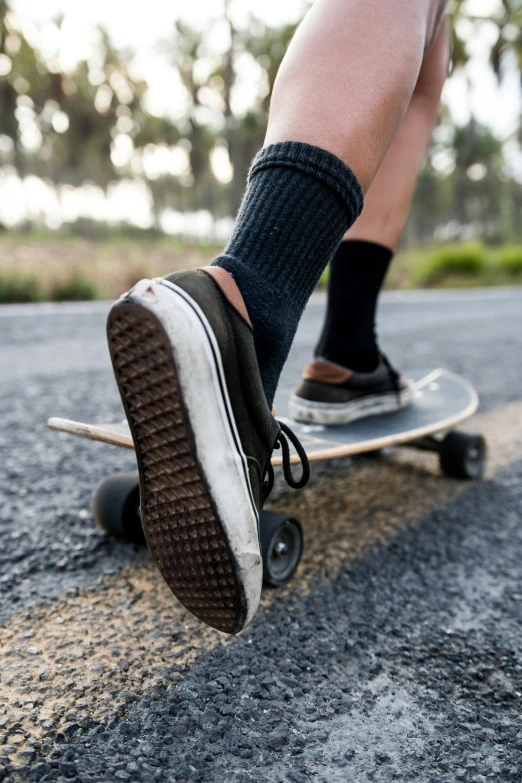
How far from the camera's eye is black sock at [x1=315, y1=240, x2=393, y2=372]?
1.58 m

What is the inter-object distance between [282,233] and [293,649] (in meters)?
0.64

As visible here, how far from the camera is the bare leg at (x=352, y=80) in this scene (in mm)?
943

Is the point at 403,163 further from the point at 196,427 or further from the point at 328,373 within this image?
the point at 196,427

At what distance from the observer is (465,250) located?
1427cm

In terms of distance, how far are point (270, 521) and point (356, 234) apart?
32.0 inches

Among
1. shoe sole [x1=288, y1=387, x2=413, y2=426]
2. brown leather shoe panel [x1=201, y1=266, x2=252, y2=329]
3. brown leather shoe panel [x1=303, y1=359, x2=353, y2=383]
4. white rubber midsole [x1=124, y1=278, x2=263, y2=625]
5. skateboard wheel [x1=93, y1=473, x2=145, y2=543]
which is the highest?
brown leather shoe panel [x1=201, y1=266, x2=252, y2=329]

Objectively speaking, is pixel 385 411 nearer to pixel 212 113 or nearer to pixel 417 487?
pixel 417 487

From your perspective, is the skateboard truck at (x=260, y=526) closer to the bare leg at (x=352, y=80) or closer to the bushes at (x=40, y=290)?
the bare leg at (x=352, y=80)

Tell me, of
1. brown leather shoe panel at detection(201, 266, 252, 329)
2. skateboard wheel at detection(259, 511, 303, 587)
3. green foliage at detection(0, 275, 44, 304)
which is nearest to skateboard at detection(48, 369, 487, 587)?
skateboard wheel at detection(259, 511, 303, 587)

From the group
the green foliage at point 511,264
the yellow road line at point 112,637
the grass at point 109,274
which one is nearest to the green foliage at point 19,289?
A: the grass at point 109,274

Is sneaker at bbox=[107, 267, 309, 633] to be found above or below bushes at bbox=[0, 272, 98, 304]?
above

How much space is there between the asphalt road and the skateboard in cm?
5

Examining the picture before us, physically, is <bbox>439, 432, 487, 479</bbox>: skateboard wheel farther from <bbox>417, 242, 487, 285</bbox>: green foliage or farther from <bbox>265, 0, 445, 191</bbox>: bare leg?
<bbox>417, 242, 487, 285</bbox>: green foliage

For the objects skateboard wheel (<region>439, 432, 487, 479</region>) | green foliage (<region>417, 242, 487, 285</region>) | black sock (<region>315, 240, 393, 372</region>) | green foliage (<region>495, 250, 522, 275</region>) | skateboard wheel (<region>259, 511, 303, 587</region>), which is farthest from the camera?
green foliage (<region>495, 250, 522, 275</region>)
